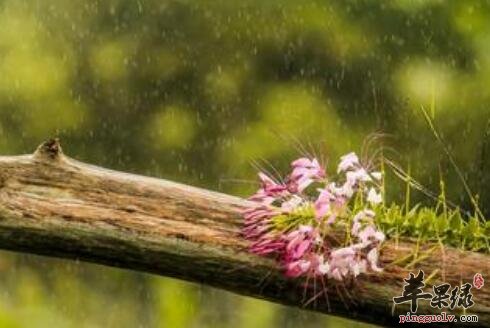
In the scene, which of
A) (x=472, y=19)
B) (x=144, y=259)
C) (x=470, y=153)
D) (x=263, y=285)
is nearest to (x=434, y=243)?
(x=263, y=285)

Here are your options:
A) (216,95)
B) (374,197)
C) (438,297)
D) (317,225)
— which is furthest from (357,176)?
(216,95)

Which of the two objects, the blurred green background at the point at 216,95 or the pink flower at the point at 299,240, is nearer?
the pink flower at the point at 299,240

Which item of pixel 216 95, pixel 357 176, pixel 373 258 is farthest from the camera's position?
pixel 216 95

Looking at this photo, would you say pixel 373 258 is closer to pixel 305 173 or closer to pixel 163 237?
pixel 305 173

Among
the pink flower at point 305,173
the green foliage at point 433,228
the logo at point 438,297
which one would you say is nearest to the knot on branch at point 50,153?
the pink flower at point 305,173

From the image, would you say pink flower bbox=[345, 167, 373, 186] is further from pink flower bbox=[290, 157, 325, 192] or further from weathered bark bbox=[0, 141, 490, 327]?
weathered bark bbox=[0, 141, 490, 327]

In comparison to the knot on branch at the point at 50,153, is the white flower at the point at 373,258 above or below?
below

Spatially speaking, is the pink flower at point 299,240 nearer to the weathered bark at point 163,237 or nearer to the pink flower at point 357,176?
the weathered bark at point 163,237

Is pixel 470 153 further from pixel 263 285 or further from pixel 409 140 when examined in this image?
pixel 263 285
